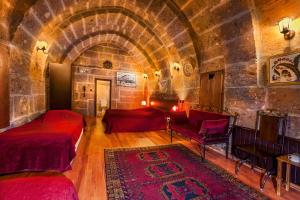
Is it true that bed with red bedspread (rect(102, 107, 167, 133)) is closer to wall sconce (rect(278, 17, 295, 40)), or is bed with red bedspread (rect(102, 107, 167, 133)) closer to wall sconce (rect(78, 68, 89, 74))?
wall sconce (rect(78, 68, 89, 74))

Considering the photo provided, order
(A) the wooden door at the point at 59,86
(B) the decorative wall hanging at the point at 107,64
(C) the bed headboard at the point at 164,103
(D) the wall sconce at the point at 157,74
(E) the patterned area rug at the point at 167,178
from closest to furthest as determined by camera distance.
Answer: (E) the patterned area rug at the point at 167,178, (A) the wooden door at the point at 59,86, (C) the bed headboard at the point at 164,103, (D) the wall sconce at the point at 157,74, (B) the decorative wall hanging at the point at 107,64

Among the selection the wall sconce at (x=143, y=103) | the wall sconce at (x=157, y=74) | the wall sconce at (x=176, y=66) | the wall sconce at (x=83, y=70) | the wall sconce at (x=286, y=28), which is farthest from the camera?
the wall sconce at (x=143, y=103)

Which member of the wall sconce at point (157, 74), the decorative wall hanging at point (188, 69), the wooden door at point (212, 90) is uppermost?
the wall sconce at point (157, 74)

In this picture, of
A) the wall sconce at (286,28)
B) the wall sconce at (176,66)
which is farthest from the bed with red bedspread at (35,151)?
the wall sconce at (176,66)

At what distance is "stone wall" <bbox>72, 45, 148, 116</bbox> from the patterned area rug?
17.6ft

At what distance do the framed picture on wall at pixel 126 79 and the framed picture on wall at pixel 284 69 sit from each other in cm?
702

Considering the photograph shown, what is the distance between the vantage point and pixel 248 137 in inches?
131

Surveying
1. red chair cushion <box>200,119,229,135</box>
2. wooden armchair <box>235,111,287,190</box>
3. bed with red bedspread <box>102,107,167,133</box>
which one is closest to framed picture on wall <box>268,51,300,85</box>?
wooden armchair <box>235,111,287,190</box>

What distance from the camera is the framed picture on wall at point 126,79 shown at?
29.3 feet

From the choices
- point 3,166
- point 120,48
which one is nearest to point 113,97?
point 120,48

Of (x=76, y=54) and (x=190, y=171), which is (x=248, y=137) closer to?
(x=190, y=171)

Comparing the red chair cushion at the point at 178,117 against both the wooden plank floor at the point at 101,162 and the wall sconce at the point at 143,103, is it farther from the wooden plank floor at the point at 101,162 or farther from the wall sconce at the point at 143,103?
the wall sconce at the point at 143,103

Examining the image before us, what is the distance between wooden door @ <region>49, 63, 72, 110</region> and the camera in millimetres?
5695

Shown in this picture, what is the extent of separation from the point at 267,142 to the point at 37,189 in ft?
11.5
